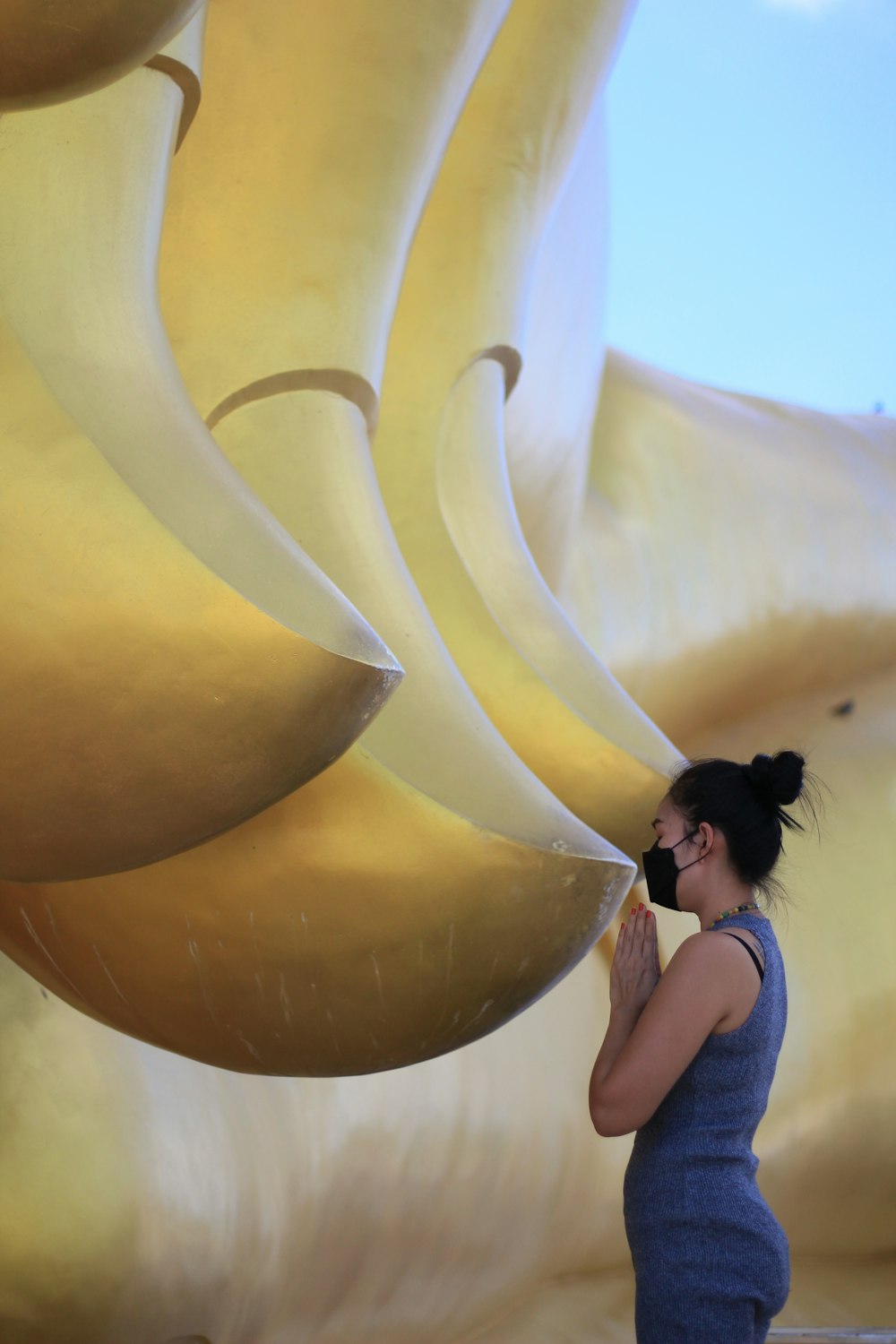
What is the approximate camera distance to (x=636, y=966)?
958 millimetres

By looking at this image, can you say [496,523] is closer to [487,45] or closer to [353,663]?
[487,45]

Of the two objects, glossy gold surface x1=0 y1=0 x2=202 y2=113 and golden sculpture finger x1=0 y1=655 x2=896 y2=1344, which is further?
golden sculpture finger x1=0 y1=655 x2=896 y2=1344

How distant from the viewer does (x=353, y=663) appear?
77cm

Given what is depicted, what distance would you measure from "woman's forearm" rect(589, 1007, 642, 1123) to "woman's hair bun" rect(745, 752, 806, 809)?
0.15 meters

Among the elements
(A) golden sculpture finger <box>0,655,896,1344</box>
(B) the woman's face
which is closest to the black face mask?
(B) the woman's face

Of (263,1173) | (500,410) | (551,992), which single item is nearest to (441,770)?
(500,410)

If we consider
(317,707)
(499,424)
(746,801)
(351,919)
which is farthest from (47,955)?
(499,424)

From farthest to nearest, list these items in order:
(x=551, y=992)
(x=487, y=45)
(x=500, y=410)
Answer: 1. (x=551, y=992)
2. (x=500, y=410)
3. (x=487, y=45)

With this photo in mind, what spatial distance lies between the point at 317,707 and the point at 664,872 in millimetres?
313

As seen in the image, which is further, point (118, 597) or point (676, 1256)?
point (676, 1256)

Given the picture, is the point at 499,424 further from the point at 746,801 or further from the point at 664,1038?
the point at 664,1038

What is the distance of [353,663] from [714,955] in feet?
0.93

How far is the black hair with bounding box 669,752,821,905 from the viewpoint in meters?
0.99

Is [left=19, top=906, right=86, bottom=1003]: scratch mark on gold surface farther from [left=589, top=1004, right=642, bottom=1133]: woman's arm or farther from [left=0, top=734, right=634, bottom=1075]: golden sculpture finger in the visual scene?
[left=589, top=1004, right=642, bottom=1133]: woman's arm
